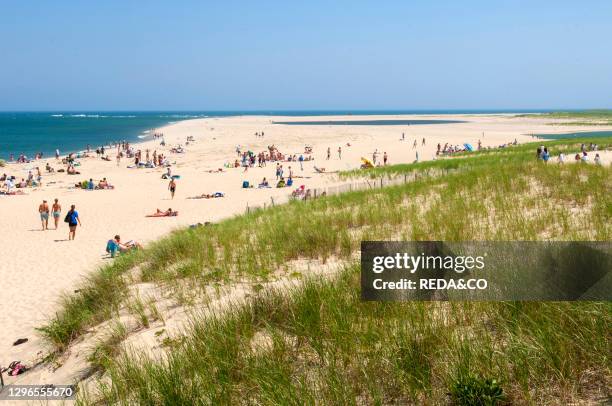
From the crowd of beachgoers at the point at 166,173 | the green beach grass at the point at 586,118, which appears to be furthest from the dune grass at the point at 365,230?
the green beach grass at the point at 586,118

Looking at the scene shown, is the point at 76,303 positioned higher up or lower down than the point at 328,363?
lower down

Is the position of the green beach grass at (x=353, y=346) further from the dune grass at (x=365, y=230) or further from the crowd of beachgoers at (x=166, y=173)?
the crowd of beachgoers at (x=166, y=173)

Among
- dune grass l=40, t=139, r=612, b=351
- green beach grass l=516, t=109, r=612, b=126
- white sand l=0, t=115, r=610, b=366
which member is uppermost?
green beach grass l=516, t=109, r=612, b=126

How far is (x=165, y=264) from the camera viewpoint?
316 inches

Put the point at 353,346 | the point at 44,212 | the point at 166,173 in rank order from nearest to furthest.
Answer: the point at 353,346 < the point at 44,212 < the point at 166,173

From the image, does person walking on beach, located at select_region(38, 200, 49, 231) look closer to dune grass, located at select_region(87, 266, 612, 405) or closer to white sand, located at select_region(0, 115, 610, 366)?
white sand, located at select_region(0, 115, 610, 366)

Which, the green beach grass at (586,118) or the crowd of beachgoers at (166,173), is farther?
the green beach grass at (586,118)

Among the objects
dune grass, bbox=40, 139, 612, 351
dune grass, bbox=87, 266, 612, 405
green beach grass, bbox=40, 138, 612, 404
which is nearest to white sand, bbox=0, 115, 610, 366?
dune grass, bbox=40, 139, 612, 351

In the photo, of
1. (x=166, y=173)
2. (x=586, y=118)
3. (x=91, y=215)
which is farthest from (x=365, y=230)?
(x=586, y=118)

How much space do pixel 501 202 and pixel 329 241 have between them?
390 centimetres

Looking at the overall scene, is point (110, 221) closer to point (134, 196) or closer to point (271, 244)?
point (134, 196)

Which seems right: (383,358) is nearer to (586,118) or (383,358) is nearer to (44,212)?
(44,212)

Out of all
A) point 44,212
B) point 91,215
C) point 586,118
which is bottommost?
point 91,215

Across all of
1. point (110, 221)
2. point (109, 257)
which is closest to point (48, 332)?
point (109, 257)
